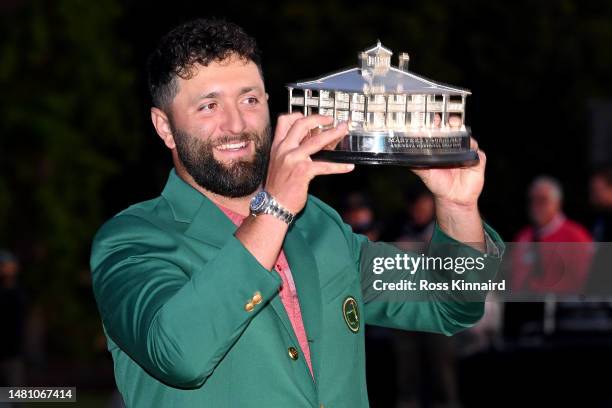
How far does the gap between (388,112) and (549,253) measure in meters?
6.95

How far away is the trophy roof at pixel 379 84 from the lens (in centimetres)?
399

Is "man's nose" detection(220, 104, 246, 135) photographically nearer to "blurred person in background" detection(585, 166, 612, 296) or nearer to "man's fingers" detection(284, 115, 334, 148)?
"man's fingers" detection(284, 115, 334, 148)

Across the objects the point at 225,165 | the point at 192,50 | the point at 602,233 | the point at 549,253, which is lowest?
the point at 549,253

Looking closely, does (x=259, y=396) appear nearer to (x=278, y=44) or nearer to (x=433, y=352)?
(x=433, y=352)

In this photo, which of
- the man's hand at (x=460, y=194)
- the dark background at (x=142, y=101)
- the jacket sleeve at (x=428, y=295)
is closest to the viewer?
the man's hand at (x=460, y=194)

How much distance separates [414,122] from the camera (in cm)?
409

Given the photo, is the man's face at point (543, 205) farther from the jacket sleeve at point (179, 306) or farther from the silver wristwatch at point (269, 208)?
the silver wristwatch at point (269, 208)

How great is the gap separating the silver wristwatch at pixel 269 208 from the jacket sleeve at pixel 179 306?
107 millimetres

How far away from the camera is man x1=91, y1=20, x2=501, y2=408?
12.1 feet

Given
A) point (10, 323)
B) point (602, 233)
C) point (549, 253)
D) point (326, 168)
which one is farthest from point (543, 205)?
point (326, 168)

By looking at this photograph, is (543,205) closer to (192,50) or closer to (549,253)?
(549,253)

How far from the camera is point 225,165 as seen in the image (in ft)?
13.5

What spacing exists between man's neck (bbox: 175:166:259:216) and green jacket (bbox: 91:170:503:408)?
0.11ft

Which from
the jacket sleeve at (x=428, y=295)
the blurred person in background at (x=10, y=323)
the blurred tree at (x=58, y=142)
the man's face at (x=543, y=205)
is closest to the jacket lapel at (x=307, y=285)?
the jacket sleeve at (x=428, y=295)
